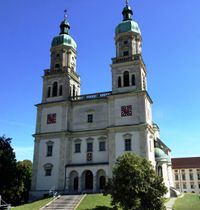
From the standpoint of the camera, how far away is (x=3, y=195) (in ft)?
142

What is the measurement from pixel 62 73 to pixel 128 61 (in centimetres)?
1166

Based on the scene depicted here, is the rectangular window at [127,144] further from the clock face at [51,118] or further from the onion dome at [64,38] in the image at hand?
the onion dome at [64,38]

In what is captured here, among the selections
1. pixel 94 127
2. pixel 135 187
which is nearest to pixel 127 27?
pixel 94 127

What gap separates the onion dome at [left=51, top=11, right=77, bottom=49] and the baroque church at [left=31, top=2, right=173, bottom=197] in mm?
4943

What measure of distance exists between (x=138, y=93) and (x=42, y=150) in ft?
57.3

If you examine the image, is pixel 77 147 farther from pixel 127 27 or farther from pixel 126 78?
pixel 127 27

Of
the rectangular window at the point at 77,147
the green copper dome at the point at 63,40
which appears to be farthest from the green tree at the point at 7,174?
the green copper dome at the point at 63,40

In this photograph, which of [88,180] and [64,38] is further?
[64,38]

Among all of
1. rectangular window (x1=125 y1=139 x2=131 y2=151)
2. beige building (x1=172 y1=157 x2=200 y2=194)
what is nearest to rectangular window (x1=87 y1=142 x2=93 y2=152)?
rectangular window (x1=125 y1=139 x2=131 y2=151)

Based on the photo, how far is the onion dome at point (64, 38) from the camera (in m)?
53.1

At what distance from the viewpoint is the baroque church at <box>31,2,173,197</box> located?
4281 centimetres

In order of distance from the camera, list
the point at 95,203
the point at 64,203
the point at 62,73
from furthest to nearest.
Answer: the point at 62,73, the point at 64,203, the point at 95,203

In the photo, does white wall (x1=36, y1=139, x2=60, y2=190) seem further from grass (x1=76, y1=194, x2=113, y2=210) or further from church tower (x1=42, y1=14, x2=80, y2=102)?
grass (x1=76, y1=194, x2=113, y2=210)

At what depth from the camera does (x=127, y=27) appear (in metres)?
49.6
